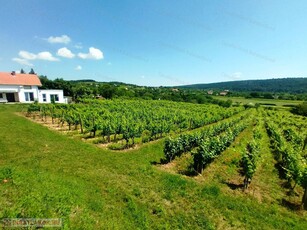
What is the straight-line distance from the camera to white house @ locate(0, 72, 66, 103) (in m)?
37.0

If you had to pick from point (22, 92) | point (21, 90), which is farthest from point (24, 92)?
point (21, 90)

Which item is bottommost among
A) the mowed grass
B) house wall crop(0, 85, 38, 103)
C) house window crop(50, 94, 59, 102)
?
the mowed grass

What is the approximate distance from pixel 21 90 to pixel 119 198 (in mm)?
A: 42117

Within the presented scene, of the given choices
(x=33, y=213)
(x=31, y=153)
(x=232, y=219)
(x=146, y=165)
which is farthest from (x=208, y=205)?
(x=31, y=153)

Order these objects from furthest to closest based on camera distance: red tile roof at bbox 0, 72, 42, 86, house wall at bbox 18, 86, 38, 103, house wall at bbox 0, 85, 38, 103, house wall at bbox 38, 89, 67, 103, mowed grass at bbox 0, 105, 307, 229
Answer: house wall at bbox 38, 89, 67, 103 → house wall at bbox 18, 86, 38, 103 → red tile roof at bbox 0, 72, 42, 86 → house wall at bbox 0, 85, 38, 103 → mowed grass at bbox 0, 105, 307, 229

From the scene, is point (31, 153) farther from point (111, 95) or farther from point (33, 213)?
point (111, 95)

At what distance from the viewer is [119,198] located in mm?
7605

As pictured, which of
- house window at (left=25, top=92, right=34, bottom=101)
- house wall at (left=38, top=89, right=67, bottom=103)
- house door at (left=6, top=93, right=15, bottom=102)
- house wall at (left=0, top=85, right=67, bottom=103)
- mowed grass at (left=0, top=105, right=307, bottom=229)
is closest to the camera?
mowed grass at (left=0, top=105, right=307, bottom=229)

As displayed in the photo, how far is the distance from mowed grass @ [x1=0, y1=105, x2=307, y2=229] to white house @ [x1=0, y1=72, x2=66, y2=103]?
109 ft

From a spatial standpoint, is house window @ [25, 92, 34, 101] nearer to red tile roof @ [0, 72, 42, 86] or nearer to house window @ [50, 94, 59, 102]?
red tile roof @ [0, 72, 42, 86]

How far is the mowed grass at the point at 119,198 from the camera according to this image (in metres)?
5.96

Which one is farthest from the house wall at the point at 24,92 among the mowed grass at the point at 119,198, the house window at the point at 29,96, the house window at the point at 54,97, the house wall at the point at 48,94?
the mowed grass at the point at 119,198

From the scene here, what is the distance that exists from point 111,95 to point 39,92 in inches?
1220

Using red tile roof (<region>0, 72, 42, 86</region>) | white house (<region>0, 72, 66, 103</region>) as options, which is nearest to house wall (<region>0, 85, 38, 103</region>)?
white house (<region>0, 72, 66, 103</region>)
